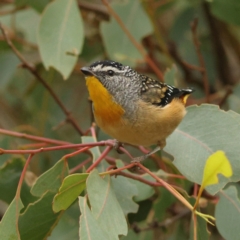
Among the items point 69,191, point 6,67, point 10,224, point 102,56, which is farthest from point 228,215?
point 6,67

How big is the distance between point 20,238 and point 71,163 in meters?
0.99

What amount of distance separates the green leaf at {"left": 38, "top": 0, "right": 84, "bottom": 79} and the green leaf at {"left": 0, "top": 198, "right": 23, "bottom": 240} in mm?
750

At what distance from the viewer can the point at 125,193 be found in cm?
195

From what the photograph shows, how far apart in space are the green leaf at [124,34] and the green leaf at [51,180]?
1037mm

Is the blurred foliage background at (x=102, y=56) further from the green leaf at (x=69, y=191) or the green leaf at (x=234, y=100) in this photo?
the green leaf at (x=69, y=191)

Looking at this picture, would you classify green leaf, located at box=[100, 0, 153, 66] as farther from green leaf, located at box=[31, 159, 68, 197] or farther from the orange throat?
green leaf, located at box=[31, 159, 68, 197]

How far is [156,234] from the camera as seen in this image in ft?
10.1

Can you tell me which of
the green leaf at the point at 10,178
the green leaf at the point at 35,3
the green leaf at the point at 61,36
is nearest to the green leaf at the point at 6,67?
the green leaf at the point at 35,3

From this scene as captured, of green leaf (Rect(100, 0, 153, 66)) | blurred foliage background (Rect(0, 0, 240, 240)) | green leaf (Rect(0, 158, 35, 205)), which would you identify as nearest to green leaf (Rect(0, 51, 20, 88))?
blurred foliage background (Rect(0, 0, 240, 240))

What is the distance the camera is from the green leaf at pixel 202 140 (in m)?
1.80

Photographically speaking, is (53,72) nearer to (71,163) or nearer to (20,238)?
(71,163)

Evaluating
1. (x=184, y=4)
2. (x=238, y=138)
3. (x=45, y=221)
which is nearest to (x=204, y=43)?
(x=184, y=4)

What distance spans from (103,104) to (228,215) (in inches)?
23.9

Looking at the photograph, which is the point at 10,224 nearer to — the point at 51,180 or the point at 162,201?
the point at 51,180
